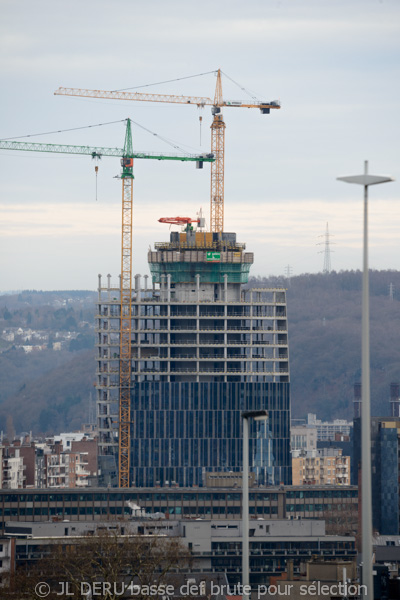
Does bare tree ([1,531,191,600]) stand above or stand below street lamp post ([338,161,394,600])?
below

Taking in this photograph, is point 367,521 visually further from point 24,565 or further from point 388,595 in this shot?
point 24,565

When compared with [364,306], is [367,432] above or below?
below

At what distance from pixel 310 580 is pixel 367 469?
61291mm

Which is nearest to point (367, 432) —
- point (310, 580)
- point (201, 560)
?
point (310, 580)

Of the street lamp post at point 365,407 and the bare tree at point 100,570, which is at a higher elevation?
the street lamp post at point 365,407

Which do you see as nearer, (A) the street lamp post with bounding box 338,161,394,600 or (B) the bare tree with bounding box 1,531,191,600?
(A) the street lamp post with bounding box 338,161,394,600

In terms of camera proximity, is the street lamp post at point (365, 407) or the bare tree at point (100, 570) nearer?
the street lamp post at point (365, 407)

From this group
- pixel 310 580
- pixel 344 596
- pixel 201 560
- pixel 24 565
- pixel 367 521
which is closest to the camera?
pixel 367 521

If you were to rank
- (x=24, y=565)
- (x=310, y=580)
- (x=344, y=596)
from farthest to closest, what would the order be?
1. (x=24, y=565)
2. (x=310, y=580)
3. (x=344, y=596)

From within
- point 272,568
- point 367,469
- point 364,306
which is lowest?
point 272,568

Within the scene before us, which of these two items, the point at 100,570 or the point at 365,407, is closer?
the point at 365,407

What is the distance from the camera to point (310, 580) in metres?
118

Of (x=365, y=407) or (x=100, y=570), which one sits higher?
(x=365, y=407)

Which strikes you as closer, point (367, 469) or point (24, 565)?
point (367, 469)
